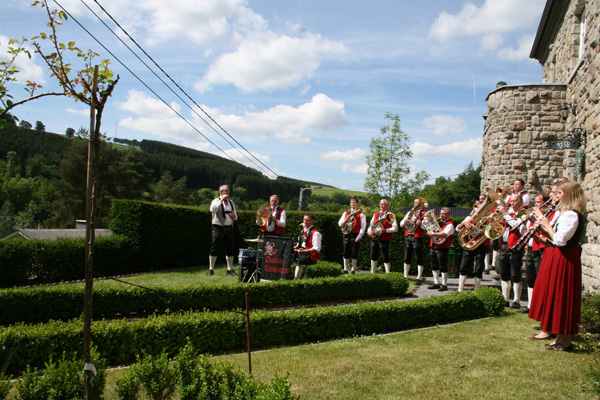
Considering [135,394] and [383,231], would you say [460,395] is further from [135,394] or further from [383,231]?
[383,231]

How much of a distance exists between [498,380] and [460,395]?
0.67 m

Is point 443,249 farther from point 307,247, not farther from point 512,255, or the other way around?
point 307,247

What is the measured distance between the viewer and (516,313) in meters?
7.68

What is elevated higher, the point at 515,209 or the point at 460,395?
the point at 515,209

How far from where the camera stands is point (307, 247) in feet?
32.6

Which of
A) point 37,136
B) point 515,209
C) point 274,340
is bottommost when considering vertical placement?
point 274,340

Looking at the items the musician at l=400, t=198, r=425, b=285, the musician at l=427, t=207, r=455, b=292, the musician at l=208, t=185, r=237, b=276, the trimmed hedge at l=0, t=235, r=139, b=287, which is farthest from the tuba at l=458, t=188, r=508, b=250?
the trimmed hedge at l=0, t=235, r=139, b=287

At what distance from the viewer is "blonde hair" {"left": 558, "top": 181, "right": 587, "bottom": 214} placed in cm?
515

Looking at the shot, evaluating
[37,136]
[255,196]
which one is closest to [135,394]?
[255,196]

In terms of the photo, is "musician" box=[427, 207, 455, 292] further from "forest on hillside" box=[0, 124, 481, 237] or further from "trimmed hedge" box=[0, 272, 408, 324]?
"forest on hillside" box=[0, 124, 481, 237]

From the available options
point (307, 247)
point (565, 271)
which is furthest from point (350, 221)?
point (565, 271)

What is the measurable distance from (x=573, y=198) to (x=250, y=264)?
6782 millimetres

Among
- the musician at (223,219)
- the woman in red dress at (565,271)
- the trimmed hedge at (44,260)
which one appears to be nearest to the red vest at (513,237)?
the woman in red dress at (565,271)

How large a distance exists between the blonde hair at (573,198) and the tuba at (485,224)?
108 inches
